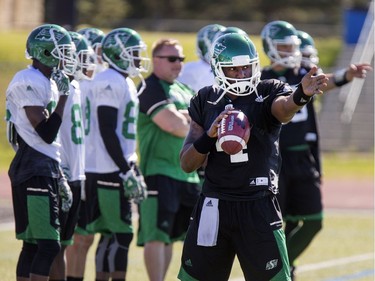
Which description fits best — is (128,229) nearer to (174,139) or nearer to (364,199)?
(174,139)

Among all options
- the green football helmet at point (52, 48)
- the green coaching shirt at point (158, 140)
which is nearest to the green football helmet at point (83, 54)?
the green football helmet at point (52, 48)

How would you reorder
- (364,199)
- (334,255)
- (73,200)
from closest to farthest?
(73,200), (334,255), (364,199)

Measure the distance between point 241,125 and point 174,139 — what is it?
115 inches

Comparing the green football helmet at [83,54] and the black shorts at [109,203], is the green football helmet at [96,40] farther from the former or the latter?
the black shorts at [109,203]

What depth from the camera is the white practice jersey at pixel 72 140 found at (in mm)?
7391

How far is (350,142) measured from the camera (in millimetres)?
25953

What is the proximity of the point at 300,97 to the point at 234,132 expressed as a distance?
417 millimetres

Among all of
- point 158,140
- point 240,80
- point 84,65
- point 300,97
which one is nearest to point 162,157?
point 158,140

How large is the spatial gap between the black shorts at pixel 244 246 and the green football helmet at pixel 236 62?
2.19 feet

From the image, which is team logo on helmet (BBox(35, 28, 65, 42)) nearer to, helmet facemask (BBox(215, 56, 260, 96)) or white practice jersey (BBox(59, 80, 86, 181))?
white practice jersey (BBox(59, 80, 86, 181))

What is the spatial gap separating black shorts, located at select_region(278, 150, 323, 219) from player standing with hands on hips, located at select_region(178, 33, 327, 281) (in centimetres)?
292

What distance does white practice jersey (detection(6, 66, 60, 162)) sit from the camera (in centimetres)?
677

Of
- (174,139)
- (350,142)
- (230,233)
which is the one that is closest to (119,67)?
(174,139)

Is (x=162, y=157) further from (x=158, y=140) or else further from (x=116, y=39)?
(x=116, y=39)
